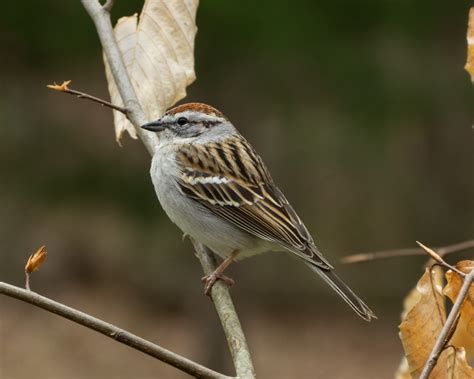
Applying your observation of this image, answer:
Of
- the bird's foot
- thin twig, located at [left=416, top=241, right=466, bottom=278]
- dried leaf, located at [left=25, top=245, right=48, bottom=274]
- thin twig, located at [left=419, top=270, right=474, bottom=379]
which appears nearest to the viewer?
thin twig, located at [left=419, top=270, right=474, bottom=379]

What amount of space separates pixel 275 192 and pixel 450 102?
24.1 ft

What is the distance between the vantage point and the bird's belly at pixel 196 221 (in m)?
4.29

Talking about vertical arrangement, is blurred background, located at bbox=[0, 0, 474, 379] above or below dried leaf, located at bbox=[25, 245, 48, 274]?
below

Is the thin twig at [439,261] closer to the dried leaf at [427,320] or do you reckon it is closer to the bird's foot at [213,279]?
the dried leaf at [427,320]

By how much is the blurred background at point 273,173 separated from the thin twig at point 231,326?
16.8 feet

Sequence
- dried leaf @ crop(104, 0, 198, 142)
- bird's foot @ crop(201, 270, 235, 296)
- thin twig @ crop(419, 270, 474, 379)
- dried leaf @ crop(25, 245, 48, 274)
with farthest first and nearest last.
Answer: bird's foot @ crop(201, 270, 235, 296) → dried leaf @ crop(104, 0, 198, 142) → dried leaf @ crop(25, 245, 48, 274) → thin twig @ crop(419, 270, 474, 379)

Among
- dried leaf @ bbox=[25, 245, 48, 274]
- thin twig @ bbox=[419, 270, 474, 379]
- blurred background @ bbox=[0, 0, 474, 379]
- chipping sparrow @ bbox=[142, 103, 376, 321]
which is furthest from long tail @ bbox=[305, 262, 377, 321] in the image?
blurred background @ bbox=[0, 0, 474, 379]

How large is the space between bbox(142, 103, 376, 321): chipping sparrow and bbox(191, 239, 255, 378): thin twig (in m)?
0.23

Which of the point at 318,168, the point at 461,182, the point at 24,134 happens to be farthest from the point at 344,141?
the point at 24,134

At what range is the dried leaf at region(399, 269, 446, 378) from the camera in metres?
2.54

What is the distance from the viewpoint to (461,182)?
43.5 feet

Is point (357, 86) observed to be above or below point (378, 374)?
above

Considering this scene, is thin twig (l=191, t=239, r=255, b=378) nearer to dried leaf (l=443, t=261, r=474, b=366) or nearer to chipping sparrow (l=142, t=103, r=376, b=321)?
chipping sparrow (l=142, t=103, r=376, b=321)

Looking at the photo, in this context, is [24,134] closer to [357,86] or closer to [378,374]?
[357,86]
